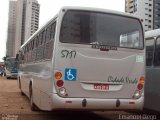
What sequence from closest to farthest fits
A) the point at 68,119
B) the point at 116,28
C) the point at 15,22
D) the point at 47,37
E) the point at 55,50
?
the point at 55,50 < the point at 116,28 < the point at 47,37 < the point at 68,119 < the point at 15,22

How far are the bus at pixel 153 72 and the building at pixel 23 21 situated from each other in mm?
40033

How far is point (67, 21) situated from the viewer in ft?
28.5

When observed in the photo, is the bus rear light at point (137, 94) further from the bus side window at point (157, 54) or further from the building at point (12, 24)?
the building at point (12, 24)

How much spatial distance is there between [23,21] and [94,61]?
58.4 metres

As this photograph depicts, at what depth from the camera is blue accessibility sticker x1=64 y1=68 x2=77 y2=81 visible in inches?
330

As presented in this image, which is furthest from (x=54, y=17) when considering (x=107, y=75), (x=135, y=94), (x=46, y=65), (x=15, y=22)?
A: (x=15, y=22)

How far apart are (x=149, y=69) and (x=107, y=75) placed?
7.86 feet

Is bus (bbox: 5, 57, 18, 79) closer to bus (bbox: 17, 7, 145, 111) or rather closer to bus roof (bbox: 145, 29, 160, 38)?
bus roof (bbox: 145, 29, 160, 38)

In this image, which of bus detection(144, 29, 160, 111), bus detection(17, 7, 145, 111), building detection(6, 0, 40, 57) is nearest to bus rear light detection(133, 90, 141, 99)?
bus detection(17, 7, 145, 111)

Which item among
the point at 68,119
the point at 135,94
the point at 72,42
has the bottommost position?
the point at 68,119

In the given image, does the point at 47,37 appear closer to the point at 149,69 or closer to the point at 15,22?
the point at 149,69

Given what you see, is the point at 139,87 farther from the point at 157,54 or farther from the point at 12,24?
the point at 12,24

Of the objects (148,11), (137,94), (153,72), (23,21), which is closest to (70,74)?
(137,94)

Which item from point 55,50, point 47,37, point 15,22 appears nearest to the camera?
point 55,50
